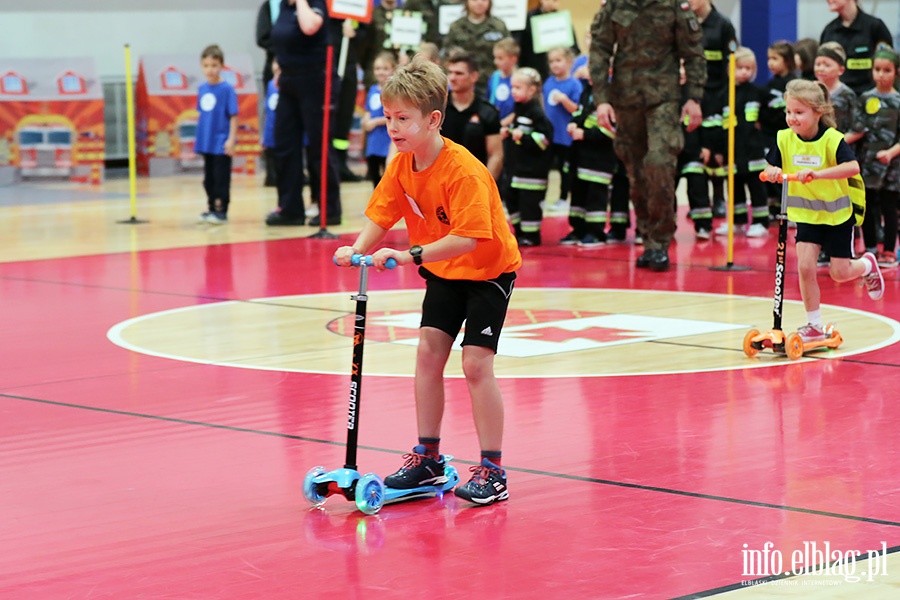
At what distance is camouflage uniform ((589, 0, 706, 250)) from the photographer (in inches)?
458

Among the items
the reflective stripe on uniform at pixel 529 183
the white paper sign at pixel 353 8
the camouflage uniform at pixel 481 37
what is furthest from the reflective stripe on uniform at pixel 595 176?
the white paper sign at pixel 353 8

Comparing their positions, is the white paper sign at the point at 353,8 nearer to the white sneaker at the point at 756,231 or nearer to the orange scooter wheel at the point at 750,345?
the white sneaker at the point at 756,231

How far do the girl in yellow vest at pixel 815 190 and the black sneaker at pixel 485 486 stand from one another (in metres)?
3.42

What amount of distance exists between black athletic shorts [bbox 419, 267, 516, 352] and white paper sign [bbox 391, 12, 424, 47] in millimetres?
12630

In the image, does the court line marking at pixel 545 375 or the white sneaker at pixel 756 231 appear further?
the white sneaker at pixel 756 231

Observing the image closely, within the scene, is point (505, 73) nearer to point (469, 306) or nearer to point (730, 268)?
point (730, 268)

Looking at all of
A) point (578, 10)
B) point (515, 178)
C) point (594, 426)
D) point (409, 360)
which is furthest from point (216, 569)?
point (578, 10)

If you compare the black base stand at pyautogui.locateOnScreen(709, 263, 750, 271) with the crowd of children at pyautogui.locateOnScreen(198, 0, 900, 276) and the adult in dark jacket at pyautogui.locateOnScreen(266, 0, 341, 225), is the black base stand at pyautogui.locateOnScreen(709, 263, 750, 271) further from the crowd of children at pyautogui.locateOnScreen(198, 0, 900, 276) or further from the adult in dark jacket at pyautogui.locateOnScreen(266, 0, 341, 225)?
the adult in dark jacket at pyautogui.locateOnScreen(266, 0, 341, 225)

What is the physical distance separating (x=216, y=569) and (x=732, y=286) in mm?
6974

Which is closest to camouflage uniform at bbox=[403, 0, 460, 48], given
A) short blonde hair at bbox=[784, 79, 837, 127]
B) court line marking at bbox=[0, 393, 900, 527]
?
short blonde hair at bbox=[784, 79, 837, 127]

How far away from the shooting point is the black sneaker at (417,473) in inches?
210

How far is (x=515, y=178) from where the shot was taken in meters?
13.4

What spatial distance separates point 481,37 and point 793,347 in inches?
343

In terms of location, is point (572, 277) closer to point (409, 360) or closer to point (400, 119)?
point (409, 360)
